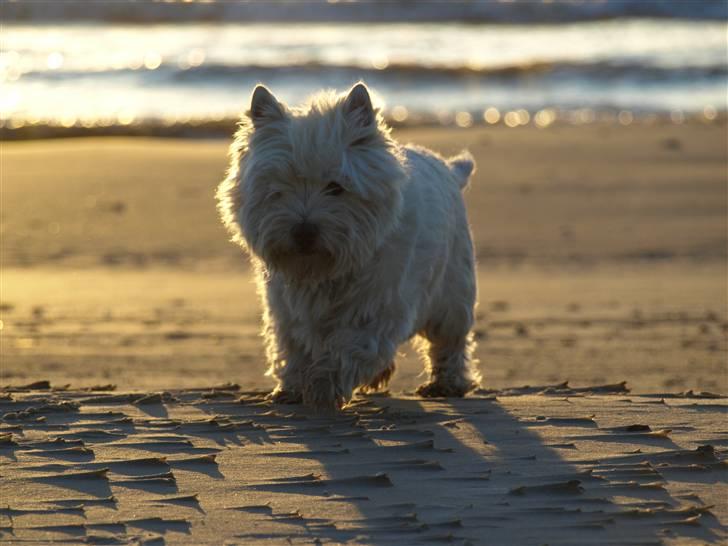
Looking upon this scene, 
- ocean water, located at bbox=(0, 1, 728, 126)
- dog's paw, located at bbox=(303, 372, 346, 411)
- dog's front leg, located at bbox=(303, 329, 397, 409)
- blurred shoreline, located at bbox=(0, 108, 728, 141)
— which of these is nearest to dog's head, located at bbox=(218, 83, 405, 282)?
dog's front leg, located at bbox=(303, 329, 397, 409)

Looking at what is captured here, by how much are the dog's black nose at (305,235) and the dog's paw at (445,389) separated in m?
1.83

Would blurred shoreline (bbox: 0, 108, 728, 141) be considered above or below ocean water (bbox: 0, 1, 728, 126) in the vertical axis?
below

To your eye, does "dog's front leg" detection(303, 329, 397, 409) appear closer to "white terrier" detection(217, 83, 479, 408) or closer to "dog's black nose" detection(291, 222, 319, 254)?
"white terrier" detection(217, 83, 479, 408)

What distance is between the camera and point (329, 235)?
5.73 meters

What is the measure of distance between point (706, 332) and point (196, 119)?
13.7m

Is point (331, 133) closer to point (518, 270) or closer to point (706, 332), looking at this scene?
point (706, 332)

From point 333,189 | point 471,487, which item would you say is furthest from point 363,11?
point 471,487

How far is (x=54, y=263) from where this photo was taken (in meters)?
12.1

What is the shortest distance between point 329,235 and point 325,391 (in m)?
0.70

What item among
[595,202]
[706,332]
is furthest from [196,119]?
[706,332]

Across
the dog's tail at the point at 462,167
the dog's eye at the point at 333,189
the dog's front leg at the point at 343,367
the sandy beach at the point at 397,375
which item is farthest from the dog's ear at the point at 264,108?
the dog's tail at the point at 462,167

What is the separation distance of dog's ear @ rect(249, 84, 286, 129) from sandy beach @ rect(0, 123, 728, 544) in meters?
1.31

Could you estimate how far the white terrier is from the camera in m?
5.78

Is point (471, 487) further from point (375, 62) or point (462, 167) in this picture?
point (375, 62)
